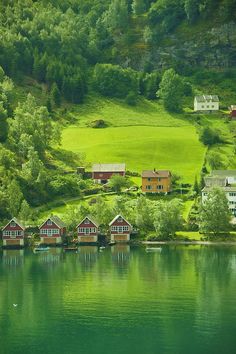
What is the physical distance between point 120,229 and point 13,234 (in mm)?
15201

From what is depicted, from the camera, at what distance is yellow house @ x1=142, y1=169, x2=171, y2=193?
133 meters

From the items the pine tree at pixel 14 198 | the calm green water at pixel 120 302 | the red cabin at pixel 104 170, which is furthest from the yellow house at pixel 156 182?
the calm green water at pixel 120 302

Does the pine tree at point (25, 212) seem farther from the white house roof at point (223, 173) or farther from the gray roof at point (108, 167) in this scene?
the white house roof at point (223, 173)

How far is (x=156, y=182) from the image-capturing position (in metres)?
133

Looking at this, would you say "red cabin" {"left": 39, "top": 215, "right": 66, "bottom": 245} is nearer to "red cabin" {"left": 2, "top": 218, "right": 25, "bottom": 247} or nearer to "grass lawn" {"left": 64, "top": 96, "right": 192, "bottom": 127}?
"red cabin" {"left": 2, "top": 218, "right": 25, "bottom": 247}

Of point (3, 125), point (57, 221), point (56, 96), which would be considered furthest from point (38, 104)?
point (57, 221)

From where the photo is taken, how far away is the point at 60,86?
608ft

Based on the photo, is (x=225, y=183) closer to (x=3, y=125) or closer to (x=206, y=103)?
(x=3, y=125)

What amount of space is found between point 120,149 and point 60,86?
38.8 m

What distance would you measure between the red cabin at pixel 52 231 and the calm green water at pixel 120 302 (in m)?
6.72

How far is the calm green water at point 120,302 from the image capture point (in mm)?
63562

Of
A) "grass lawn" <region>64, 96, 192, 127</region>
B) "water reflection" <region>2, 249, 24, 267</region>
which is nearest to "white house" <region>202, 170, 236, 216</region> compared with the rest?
"water reflection" <region>2, 249, 24, 267</region>

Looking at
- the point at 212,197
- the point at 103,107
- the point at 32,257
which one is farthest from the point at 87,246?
the point at 103,107

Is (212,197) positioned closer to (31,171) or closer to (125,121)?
(31,171)
